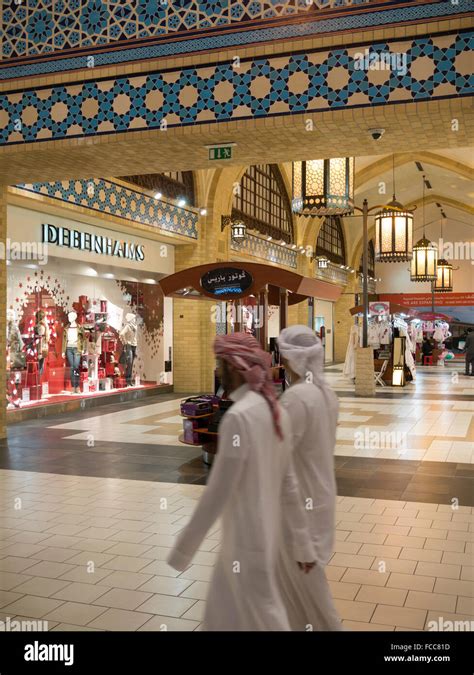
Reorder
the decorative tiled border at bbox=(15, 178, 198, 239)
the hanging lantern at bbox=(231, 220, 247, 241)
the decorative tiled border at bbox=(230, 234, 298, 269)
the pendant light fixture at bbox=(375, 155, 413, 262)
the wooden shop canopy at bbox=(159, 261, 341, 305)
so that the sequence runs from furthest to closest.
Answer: the decorative tiled border at bbox=(230, 234, 298, 269), the hanging lantern at bbox=(231, 220, 247, 241), the pendant light fixture at bbox=(375, 155, 413, 262), the decorative tiled border at bbox=(15, 178, 198, 239), the wooden shop canopy at bbox=(159, 261, 341, 305)

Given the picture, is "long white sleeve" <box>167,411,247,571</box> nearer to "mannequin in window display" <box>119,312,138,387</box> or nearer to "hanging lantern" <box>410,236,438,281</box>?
"mannequin in window display" <box>119,312,138,387</box>

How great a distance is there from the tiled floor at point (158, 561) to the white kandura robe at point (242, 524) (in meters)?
1.23

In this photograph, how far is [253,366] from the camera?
8.04 ft

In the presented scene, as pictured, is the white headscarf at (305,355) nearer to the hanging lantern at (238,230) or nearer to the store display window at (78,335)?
the store display window at (78,335)

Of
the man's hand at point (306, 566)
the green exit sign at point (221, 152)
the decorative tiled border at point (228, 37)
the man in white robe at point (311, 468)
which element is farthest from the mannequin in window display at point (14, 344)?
the man's hand at point (306, 566)

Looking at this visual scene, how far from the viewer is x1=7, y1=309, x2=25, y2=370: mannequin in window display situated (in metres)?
10.8

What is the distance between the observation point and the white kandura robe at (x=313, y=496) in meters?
2.75

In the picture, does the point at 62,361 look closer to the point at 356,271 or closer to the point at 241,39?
the point at 241,39

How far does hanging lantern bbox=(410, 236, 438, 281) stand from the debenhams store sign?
8728 millimetres

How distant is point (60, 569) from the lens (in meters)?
4.14

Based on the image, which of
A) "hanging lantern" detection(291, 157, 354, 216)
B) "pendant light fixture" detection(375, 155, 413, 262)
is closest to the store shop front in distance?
"hanging lantern" detection(291, 157, 354, 216)

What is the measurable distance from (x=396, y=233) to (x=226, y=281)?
7.17 metres

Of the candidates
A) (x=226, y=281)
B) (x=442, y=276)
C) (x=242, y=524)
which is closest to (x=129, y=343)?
(x=226, y=281)
